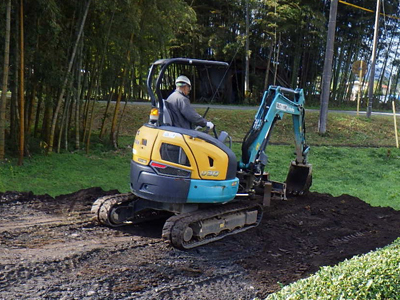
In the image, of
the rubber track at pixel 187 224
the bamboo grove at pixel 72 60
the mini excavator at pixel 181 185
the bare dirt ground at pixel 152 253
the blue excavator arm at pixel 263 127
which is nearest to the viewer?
the bare dirt ground at pixel 152 253

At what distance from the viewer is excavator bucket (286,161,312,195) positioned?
7.20 m

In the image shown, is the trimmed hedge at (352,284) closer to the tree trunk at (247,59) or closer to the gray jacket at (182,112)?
the gray jacket at (182,112)

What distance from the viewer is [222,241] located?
5078 millimetres

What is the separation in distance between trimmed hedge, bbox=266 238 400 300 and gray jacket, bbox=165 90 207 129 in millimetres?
2254

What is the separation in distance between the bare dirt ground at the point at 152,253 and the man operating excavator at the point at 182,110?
121 cm

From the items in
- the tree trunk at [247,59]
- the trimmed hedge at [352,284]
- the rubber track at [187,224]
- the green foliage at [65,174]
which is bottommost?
the green foliage at [65,174]

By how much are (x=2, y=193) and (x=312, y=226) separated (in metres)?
3.90

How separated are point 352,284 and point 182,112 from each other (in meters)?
2.64

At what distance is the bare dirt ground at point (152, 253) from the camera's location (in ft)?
12.2

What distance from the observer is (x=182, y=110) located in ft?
16.4

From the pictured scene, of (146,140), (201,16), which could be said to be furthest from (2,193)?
(201,16)

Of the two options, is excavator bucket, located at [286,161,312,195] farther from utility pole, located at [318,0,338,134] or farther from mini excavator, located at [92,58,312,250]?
utility pole, located at [318,0,338,134]

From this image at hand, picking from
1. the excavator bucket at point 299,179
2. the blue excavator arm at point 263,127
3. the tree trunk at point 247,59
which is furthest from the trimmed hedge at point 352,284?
the tree trunk at point 247,59

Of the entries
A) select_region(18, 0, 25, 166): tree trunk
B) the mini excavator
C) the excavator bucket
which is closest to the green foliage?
select_region(18, 0, 25, 166): tree trunk
